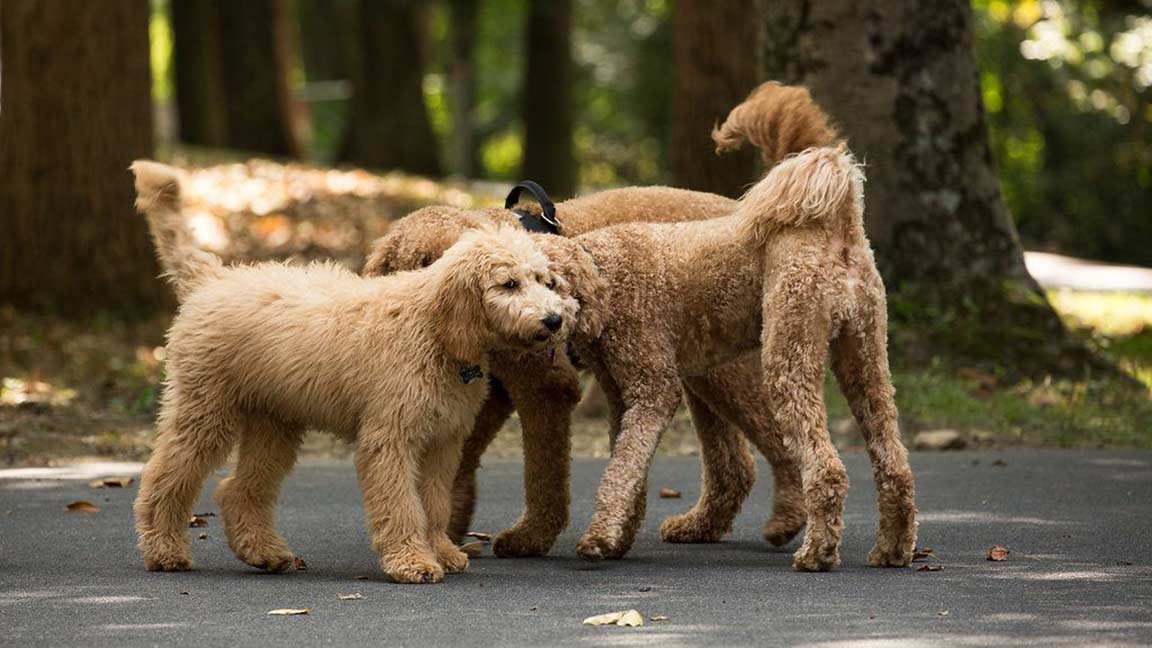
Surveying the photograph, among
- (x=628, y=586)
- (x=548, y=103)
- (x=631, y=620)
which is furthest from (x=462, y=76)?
(x=631, y=620)

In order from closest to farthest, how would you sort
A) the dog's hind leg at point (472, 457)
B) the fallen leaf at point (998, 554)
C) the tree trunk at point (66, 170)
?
the fallen leaf at point (998, 554)
the dog's hind leg at point (472, 457)
the tree trunk at point (66, 170)

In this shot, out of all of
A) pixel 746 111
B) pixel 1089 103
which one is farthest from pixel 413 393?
pixel 1089 103

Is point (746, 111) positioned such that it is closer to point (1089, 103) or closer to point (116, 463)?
point (116, 463)

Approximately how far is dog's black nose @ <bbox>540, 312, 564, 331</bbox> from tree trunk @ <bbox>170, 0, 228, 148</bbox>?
1947cm

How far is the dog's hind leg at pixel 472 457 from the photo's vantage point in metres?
7.80

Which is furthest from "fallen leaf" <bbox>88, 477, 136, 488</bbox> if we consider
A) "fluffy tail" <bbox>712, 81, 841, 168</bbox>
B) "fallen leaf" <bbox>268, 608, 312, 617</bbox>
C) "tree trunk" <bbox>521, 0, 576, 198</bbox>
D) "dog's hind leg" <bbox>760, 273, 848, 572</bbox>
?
"tree trunk" <bbox>521, 0, 576, 198</bbox>

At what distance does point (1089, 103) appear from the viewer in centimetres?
2408

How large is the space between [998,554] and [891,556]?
1.72 feet

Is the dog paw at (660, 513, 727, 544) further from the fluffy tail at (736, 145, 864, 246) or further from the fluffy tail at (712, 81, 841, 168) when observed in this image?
the fluffy tail at (712, 81, 841, 168)

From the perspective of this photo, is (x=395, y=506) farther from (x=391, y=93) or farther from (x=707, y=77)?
(x=391, y=93)

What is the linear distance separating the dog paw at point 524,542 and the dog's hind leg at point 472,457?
0.85ft

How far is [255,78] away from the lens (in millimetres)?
26500

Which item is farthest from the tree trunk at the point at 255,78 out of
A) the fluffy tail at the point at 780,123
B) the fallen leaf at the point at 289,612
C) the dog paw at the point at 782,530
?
the fallen leaf at the point at 289,612

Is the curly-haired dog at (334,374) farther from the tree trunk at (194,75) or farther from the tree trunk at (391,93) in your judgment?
the tree trunk at (194,75)
